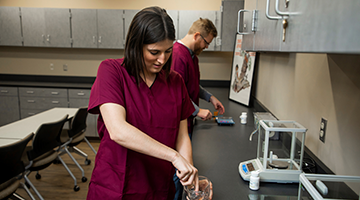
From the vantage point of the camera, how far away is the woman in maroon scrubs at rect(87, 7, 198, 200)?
919 mm

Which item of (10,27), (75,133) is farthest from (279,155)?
(10,27)

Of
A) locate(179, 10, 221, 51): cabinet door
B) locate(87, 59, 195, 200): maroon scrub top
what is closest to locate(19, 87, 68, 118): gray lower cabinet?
locate(179, 10, 221, 51): cabinet door

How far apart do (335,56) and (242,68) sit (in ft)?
6.97

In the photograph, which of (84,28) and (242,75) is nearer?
(242,75)

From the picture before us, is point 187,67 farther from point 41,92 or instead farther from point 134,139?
point 41,92

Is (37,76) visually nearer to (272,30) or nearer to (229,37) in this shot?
(229,37)

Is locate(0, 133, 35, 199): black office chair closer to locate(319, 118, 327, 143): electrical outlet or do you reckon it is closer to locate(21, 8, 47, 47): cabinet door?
locate(319, 118, 327, 143): electrical outlet

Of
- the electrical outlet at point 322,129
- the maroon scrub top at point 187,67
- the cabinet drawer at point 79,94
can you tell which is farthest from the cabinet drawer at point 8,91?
the electrical outlet at point 322,129

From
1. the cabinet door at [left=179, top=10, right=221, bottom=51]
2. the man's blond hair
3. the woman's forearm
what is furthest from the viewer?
the cabinet door at [left=179, top=10, right=221, bottom=51]

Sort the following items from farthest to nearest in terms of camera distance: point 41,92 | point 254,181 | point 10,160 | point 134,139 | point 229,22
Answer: point 41,92
point 229,22
point 10,160
point 254,181
point 134,139

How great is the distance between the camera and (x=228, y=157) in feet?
5.15

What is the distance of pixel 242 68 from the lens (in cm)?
329

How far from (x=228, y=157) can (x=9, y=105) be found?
14.2ft

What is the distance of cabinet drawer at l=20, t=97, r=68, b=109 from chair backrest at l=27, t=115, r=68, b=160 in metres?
1.78
